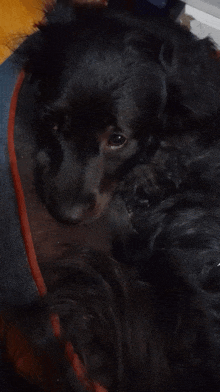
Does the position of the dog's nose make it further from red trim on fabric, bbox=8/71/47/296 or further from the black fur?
red trim on fabric, bbox=8/71/47/296

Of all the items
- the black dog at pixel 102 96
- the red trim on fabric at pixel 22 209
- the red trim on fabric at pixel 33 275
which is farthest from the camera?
the black dog at pixel 102 96

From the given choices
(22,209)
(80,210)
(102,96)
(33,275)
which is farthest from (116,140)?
(33,275)

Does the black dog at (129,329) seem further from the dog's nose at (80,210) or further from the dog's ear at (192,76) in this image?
the dog's ear at (192,76)

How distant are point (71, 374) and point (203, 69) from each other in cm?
111

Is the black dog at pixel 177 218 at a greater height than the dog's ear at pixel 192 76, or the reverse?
the dog's ear at pixel 192 76

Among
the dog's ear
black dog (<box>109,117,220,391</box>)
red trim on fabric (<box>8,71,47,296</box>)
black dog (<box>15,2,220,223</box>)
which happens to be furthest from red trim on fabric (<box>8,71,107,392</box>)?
the dog's ear

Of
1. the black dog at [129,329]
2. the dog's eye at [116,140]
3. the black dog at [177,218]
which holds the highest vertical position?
the dog's eye at [116,140]

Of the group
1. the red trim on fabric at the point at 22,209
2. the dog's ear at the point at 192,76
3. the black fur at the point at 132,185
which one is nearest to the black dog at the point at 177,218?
the black fur at the point at 132,185

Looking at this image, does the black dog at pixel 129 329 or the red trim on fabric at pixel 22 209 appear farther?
the red trim on fabric at pixel 22 209

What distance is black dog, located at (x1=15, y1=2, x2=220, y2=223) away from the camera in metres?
1.19

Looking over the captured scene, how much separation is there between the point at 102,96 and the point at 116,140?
17 cm

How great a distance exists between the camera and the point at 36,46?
1.32 metres

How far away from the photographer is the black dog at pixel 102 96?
3.92 feet

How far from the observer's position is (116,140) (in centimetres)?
128
